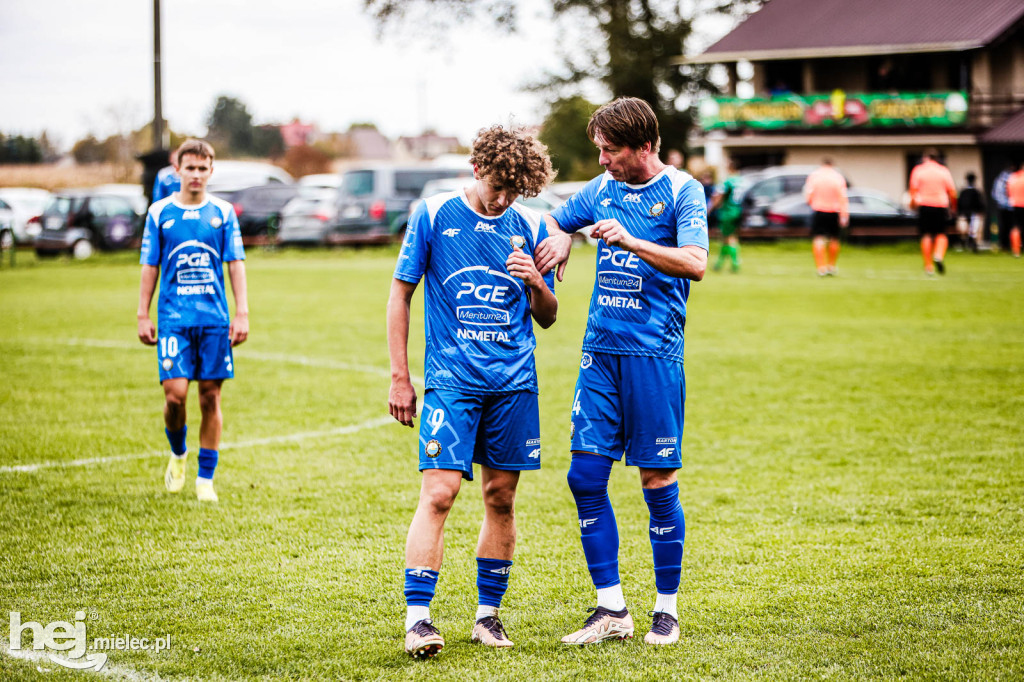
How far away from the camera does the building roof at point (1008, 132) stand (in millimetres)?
37031

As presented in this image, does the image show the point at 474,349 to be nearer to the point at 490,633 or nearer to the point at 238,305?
the point at 490,633

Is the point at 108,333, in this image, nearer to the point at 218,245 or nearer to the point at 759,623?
A: the point at 218,245

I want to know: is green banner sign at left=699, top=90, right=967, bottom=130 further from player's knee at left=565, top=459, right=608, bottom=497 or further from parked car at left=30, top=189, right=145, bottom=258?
player's knee at left=565, top=459, right=608, bottom=497

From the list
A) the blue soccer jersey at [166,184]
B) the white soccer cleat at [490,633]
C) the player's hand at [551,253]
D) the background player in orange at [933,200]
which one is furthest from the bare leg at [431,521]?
the background player in orange at [933,200]

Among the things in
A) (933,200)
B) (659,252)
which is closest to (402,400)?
(659,252)

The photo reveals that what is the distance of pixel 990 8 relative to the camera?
40938 millimetres

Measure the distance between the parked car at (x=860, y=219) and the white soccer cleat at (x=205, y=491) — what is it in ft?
83.6

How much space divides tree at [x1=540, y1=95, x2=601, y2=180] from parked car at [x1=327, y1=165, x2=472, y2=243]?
73.0ft

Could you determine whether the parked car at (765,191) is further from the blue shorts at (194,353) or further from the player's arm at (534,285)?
the player's arm at (534,285)

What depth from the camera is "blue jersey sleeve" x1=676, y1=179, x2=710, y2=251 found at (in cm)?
427

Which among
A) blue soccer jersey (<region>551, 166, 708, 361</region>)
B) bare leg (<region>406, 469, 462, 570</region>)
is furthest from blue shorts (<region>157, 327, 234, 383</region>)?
blue soccer jersey (<region>551, 166, 708, 361</region>)

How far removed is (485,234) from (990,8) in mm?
42598

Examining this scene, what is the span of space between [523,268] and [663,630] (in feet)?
5.15

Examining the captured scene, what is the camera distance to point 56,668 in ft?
13.4
